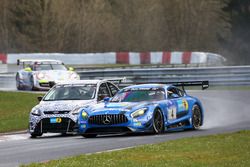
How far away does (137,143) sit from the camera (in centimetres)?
1711

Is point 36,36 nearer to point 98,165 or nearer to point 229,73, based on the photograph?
point 229,73

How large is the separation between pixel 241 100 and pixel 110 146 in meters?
15.2

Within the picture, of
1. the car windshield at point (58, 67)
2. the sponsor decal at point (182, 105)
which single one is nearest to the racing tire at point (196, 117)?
the sponsor decal at point (182, 105)

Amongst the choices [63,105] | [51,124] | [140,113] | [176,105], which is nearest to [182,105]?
[176,105]

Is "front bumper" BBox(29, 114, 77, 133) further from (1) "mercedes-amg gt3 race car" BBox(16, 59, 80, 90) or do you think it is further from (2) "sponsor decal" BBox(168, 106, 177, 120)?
(1) "mercedes-amg gt3 race car" BBox(16, 59, 80, 90)

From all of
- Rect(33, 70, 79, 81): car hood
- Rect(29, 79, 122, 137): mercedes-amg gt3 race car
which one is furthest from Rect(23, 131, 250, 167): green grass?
Rect(33, 70, 79, 81): car hood

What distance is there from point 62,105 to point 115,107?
2.01 meters

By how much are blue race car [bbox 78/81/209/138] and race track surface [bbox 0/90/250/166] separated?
0.25 metres

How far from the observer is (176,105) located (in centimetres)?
2062

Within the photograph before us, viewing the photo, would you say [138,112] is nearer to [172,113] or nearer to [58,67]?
[172,113]

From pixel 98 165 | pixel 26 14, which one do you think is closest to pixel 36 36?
pixel 26 14

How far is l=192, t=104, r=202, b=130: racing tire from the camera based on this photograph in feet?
69.6

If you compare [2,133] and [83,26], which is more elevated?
[83,26]

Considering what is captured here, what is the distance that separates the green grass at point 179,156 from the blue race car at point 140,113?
3.26 m
